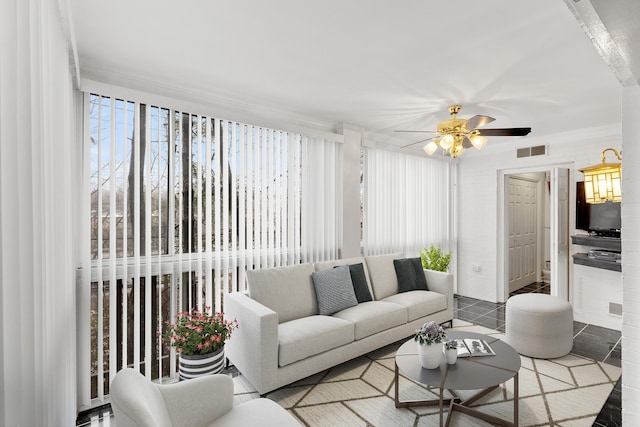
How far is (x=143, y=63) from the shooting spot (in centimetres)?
260

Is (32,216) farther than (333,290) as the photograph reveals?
No

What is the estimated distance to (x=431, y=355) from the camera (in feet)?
7.73

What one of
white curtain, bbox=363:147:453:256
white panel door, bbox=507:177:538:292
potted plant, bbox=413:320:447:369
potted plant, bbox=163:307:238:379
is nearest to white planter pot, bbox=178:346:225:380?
potted plant, bbox=163:307:238:379

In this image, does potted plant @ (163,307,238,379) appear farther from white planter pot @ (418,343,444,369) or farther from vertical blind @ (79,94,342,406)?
white planter pot @ (418,343,444,369)

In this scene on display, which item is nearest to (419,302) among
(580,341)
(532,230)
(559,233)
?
(580,341)

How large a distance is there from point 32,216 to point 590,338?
204 inches

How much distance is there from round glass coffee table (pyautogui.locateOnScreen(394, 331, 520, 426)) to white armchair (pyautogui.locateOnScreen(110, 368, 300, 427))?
1.04 metres

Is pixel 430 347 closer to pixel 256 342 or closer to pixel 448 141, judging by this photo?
pixel 256 342

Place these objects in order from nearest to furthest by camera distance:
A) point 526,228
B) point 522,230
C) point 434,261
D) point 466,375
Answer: point 466,375, point 434,261, point 522,230, point 526,228

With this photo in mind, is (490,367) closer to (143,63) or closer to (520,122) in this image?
(520,122)

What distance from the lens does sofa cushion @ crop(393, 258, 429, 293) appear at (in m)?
4.18

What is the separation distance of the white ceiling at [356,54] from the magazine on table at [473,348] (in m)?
2.19

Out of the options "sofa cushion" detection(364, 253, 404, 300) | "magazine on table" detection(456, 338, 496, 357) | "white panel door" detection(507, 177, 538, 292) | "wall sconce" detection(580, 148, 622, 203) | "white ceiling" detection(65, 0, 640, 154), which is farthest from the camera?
"white panel door" detection(507, 177, 538, 292)

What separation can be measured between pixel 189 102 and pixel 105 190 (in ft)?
3.34
